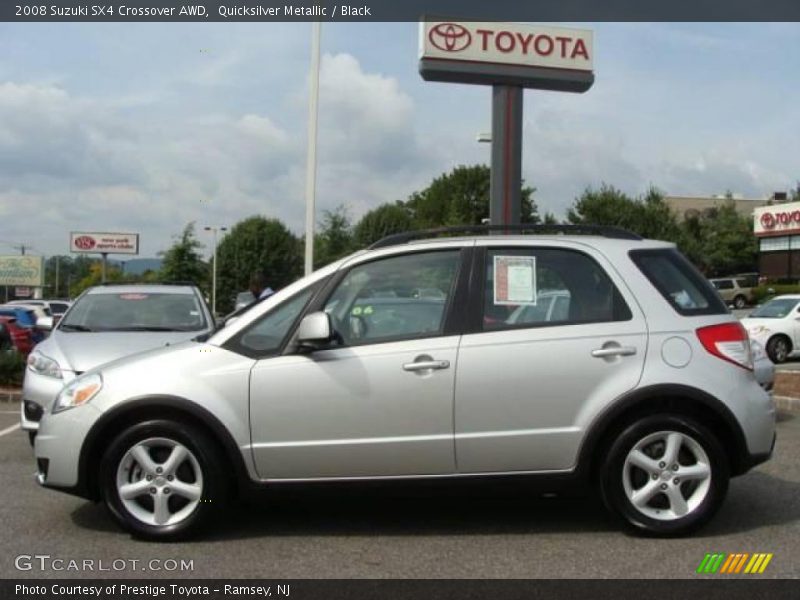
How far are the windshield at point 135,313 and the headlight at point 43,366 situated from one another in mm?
1041

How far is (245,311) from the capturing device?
17.5ft

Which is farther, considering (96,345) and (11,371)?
(11,371)

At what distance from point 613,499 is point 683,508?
0.40 meters

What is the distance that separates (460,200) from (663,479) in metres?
64.0

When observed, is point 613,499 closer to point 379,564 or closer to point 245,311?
point 379,564

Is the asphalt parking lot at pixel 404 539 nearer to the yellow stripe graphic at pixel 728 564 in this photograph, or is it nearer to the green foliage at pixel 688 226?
the yellow stripe graphic at pixel 728 564

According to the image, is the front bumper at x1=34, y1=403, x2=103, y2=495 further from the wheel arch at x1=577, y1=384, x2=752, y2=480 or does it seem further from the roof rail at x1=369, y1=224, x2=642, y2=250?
the wheel arch at x1=577, y1=384, x2=752, y2=480

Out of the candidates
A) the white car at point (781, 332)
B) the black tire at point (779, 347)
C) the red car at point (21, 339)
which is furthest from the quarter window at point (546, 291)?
the black tire at point (779, 347)

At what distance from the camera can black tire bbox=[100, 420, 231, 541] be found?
4832mm

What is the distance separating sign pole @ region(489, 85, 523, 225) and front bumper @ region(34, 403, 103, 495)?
57.2 ft

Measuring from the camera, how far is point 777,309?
1795 centimetres

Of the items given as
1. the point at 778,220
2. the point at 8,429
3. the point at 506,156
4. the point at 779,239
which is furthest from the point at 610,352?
the point at 779,239

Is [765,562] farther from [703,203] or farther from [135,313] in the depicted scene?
[703,203]
